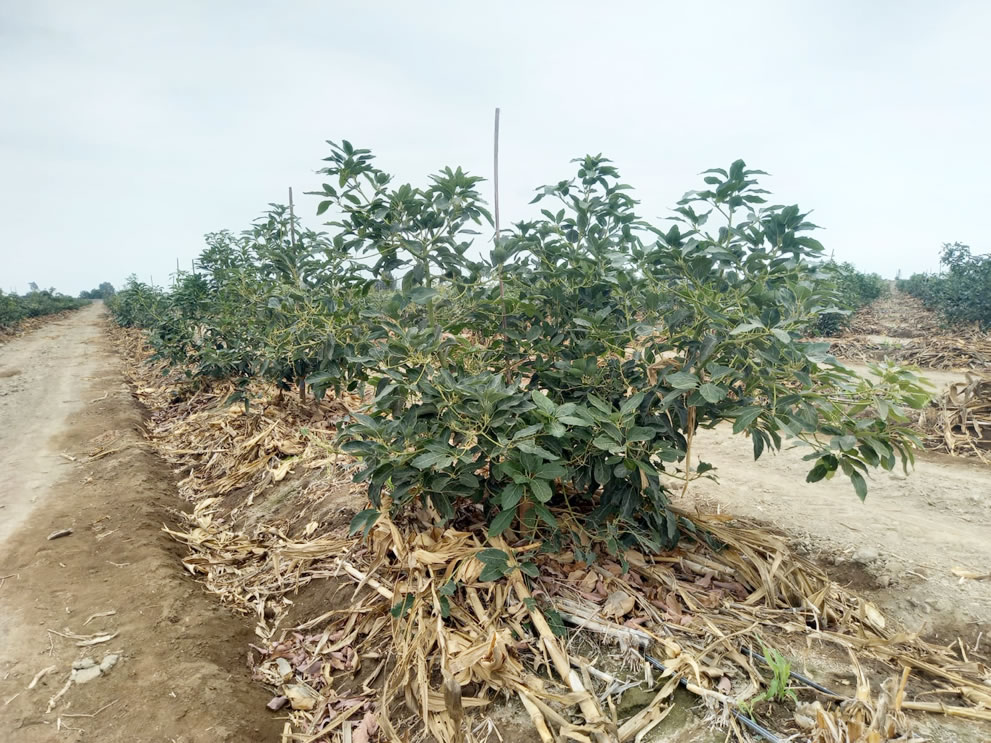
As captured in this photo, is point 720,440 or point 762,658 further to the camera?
point 720,440

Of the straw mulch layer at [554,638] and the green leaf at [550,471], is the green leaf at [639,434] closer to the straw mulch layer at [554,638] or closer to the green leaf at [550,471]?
the green leaf at [550,471]

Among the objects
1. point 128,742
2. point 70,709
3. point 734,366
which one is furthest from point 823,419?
point 70,709

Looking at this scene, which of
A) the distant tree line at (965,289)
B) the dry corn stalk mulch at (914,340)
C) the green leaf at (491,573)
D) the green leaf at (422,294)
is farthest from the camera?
the distant tree line at (965,289)

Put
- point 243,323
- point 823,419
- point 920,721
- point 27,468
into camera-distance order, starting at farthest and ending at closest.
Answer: point 243,323, point 27,468, point 823,419, point 920,721

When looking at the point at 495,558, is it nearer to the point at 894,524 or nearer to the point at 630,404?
the point at 630,404

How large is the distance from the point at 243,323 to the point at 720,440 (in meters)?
5.42

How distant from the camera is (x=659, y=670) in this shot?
1958 millimetres

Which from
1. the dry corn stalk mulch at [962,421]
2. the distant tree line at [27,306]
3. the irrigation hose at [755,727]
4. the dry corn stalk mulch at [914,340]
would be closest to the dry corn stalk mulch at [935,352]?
the dry corn stalk mulch at [914,340]

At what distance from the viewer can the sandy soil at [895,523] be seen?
2.52 m

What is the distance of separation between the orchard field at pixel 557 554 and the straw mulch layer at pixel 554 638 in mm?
12

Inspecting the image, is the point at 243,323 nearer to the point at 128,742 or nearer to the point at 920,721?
the point at 128,742

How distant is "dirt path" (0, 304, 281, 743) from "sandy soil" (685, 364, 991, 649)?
2.77m

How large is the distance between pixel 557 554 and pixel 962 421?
221 inches

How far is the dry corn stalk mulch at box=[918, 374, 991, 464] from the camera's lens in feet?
17.7
